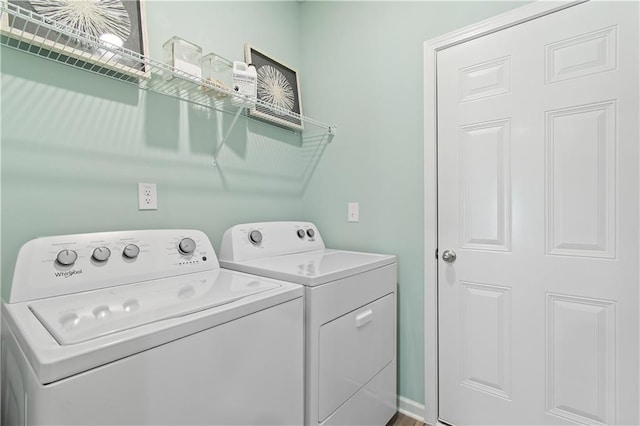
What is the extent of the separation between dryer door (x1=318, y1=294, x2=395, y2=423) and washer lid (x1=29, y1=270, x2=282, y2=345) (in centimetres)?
37

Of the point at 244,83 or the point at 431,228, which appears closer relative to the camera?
the point at 244,83

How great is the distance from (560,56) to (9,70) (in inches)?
81.6

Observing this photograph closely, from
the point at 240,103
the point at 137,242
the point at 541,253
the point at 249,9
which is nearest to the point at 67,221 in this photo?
the point at 137,242

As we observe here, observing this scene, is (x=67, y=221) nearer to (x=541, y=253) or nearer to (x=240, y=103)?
(x=240, y=103)

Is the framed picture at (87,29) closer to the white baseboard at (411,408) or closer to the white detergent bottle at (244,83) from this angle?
the white detergent bottle at (244,83)

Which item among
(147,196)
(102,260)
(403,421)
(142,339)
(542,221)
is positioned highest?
(147,196)

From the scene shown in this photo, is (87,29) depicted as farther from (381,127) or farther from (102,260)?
(381,127)

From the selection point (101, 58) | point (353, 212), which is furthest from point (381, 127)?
point (101, 58)

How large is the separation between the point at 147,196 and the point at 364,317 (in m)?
1.10

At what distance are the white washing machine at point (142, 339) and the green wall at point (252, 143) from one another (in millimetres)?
208

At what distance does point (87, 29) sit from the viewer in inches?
45.6

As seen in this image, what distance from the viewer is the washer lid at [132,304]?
0.72 metres

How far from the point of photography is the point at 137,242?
3.93ft

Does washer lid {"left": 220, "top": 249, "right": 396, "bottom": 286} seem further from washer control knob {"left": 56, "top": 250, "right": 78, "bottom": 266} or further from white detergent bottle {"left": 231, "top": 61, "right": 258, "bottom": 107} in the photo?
white detergent bottle {"left": 231, "top": 61, "right": 258, "bottom": 107}
